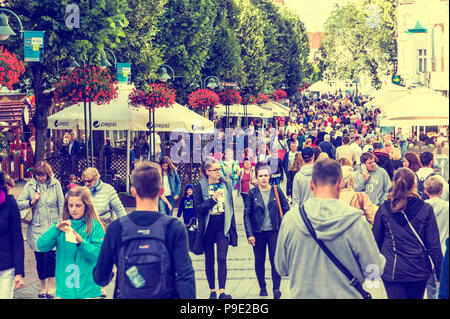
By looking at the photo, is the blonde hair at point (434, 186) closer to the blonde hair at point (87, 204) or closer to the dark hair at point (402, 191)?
the dark hair at point (402, 191)

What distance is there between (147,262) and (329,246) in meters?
1.02

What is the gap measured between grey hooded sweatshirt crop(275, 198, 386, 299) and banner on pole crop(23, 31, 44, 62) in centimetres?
1190

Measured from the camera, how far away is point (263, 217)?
952 cm

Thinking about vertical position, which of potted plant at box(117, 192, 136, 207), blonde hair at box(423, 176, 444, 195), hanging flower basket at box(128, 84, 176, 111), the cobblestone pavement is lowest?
the cobblestone pavement

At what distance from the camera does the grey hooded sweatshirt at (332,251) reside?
4.91m

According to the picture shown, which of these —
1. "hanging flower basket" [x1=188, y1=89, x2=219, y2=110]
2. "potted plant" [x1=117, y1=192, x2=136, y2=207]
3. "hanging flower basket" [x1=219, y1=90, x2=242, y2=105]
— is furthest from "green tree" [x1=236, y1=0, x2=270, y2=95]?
"potted plant" [x1=117, y1=192, x2=136, y2=207]

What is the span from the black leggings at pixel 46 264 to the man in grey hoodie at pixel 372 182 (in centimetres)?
429

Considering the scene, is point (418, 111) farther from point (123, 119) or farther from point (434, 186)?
point (434, 186)

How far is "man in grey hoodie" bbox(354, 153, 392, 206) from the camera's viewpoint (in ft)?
38.0

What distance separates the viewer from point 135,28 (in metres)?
25.4

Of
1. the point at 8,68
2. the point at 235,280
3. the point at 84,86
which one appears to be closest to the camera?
the point at 235,280

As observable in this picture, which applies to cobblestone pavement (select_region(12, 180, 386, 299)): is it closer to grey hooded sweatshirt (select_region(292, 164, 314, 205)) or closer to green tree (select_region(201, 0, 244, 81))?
grey hooded sweatshirt (select_region(292, 164, 314, 205))

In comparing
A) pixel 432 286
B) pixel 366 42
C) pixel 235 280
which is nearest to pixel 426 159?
pixel 235 280
